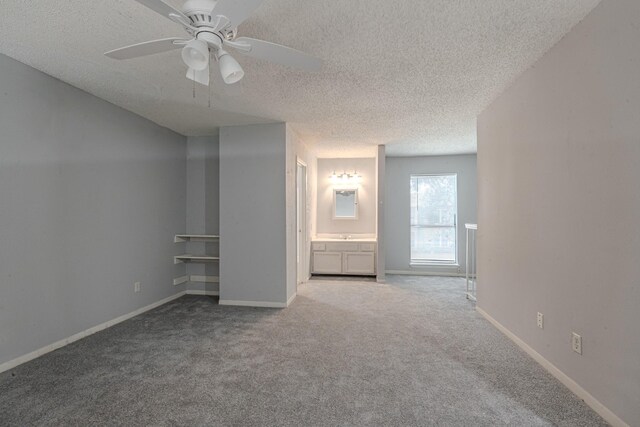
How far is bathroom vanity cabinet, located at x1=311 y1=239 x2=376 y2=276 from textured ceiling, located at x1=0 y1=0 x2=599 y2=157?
103 inches

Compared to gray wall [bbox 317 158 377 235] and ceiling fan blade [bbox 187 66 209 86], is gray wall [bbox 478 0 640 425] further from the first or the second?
gray wall [bbox 317 158 377 235]

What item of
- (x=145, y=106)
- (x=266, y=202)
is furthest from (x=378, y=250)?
(x=145, y=106)

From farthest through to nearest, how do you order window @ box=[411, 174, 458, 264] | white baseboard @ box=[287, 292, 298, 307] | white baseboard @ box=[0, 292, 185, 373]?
window @ box=[411, 174, 458, 264] → white baseboard @ box=[287, 292, 298, 307] → white baseboard @ box=[0, 292, 185, 373]

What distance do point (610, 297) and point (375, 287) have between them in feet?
11.9

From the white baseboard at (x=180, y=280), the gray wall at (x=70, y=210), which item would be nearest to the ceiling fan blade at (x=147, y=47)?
the gray wall at (x=70, y=210)

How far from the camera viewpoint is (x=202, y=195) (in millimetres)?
4898

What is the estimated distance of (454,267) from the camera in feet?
20.5

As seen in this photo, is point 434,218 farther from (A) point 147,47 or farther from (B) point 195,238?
(A) point 147,47

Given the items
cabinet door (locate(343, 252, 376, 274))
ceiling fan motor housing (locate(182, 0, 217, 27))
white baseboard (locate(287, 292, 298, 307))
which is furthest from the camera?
cabinet door (locate(343, 252, 376, 274))

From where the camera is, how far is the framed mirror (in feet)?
21.8

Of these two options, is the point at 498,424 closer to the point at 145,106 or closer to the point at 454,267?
the point at 145,106

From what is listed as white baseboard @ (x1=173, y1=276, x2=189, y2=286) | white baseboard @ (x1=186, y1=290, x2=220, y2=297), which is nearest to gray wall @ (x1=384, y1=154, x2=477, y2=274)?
white baseboard @ (x1=186, y1=290, x2=220, y2=297)

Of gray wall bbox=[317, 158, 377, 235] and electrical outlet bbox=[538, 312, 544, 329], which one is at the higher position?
gray wall bbox=[317, 158, 377, 235]

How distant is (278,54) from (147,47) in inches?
27.3
